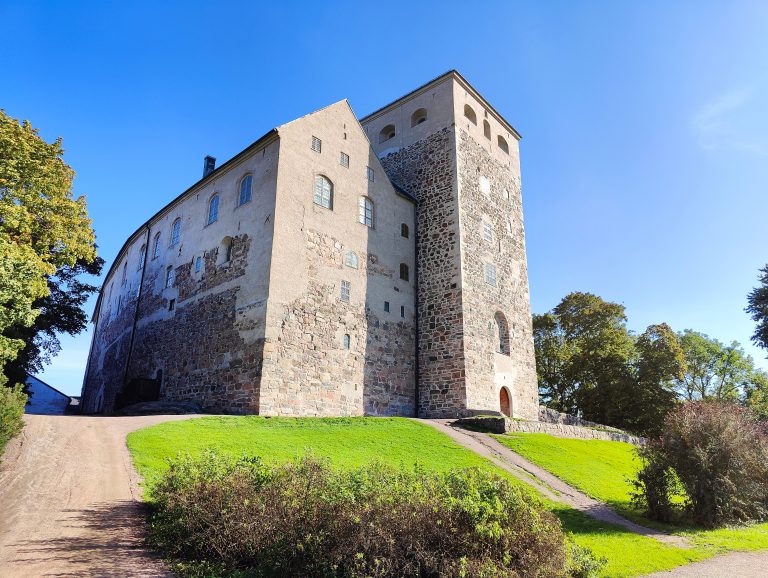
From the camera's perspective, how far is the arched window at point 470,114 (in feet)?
98.7

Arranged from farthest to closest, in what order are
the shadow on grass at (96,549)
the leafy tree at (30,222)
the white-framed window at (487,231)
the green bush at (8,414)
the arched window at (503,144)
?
1. the arched window at (503,144)
2. the white-framed window at (487,231)
3. the leafy tree at (30,222)
4. the green bush at (8,414)
5. the shadow on grass at (96,549)

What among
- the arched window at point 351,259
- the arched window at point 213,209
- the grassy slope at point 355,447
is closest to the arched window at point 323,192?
the arched window at point 351,259

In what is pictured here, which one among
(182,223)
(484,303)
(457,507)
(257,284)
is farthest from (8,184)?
(484,303)

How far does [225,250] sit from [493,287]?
1372cm

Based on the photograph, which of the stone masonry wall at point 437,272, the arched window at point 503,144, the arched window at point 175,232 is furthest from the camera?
the arched window at point 503,144

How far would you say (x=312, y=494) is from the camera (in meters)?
6.89

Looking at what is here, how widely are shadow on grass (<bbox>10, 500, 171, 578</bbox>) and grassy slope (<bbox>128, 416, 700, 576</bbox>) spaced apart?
7.83 ft

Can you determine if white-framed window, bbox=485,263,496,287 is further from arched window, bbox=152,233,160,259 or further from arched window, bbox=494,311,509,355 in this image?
arched window, bbox=152,233,160,259

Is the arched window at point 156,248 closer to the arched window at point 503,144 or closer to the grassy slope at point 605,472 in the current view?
the arched window at point 503,144

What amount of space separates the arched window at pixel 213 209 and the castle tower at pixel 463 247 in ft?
33.4

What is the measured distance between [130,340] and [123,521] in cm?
2490

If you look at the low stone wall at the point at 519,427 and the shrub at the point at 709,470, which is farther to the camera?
the low stone wall at the point at 519,427

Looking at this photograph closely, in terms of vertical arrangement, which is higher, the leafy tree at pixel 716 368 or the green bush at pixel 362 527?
the leafy tree at pixel 716 368

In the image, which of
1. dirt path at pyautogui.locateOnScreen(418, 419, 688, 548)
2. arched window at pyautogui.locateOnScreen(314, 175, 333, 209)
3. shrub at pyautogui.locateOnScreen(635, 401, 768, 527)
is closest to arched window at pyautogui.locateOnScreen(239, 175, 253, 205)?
arched window at pyautogui.locateOnScreen(314, 175, 333, 209)
